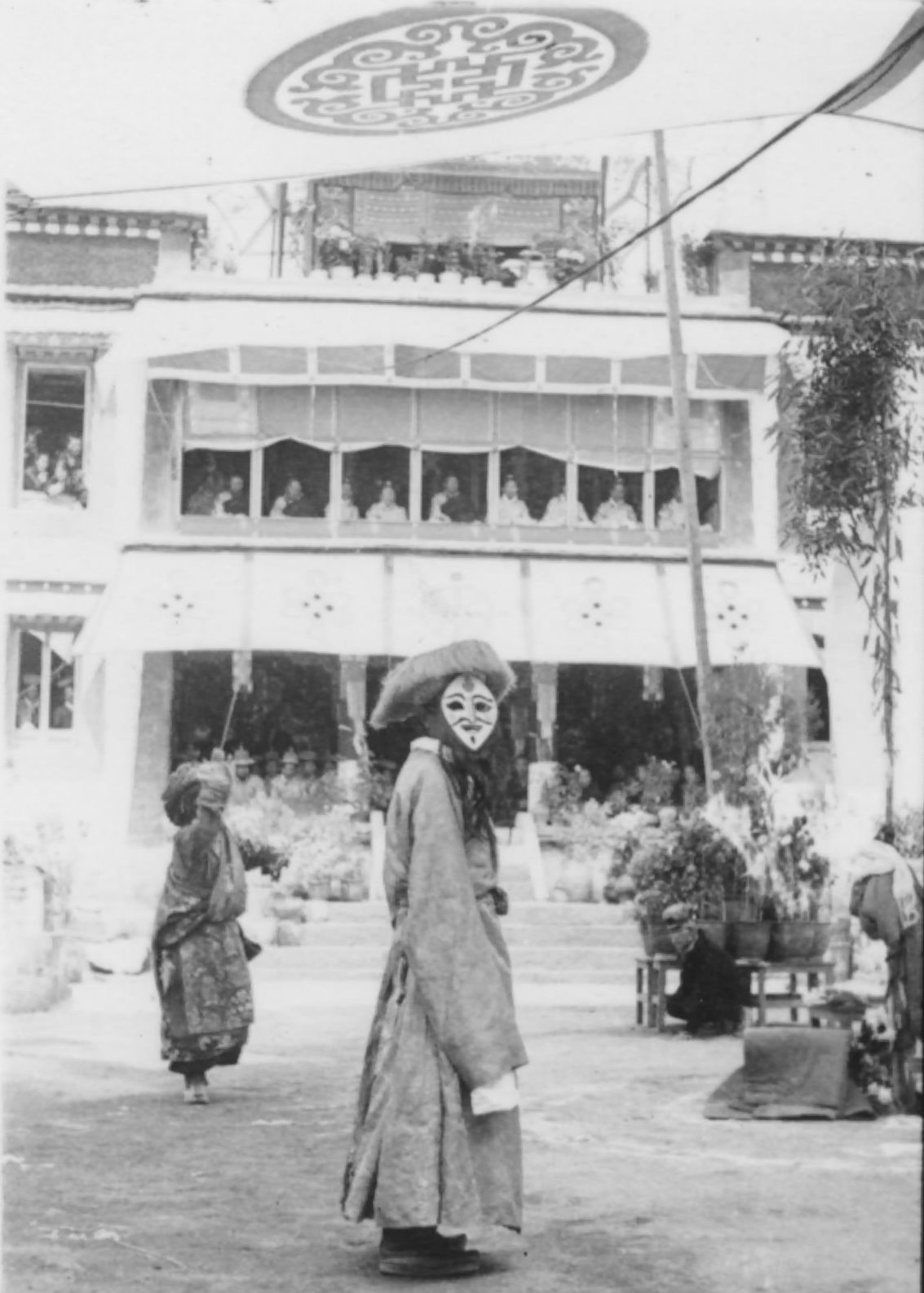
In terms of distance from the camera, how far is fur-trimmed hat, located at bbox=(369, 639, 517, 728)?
4340 millimetres

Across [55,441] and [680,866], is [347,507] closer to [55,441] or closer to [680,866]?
[55,441]

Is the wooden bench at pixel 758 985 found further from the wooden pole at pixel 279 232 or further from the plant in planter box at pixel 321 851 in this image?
the wooden pole at pixel 279 232

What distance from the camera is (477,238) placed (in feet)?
26.5

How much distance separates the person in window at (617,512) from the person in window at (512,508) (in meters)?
0.36

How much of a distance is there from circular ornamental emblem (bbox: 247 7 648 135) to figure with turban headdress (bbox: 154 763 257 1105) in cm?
261

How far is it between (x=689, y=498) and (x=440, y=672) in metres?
4.43

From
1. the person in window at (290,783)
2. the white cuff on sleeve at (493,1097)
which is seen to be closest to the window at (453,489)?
the person in window at (290,783)

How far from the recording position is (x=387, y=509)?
26.4ft

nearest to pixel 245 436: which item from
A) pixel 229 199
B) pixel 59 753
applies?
pixel 229 199

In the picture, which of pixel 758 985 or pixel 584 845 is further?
pixel 584 845

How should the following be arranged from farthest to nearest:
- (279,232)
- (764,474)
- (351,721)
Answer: (764,474) → (351,721) → (279,232)

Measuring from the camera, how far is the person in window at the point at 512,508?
8062 millimetres

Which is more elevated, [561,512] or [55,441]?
[55,441]

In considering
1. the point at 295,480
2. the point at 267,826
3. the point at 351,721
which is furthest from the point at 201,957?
the point at 295,480
